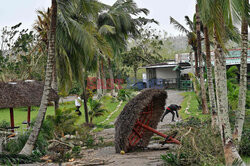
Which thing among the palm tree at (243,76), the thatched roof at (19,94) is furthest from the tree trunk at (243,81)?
A: the thatched roof at (19,94)

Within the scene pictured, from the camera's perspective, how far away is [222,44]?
7512 millimetres

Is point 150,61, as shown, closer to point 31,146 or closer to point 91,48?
point 91,48

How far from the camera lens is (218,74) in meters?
8.06

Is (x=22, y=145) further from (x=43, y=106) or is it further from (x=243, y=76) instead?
Result: (x=243, y=76)

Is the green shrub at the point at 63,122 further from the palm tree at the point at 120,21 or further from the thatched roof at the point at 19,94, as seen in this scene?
the palm tree at the point at 120,21

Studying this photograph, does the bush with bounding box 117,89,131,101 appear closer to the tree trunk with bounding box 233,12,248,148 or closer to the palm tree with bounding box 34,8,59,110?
the palm tree with bounding box 34,8,59,110

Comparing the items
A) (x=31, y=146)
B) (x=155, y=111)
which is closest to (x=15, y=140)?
(x=31, y=146)

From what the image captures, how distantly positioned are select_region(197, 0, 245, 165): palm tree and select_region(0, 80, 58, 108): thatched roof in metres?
7.93

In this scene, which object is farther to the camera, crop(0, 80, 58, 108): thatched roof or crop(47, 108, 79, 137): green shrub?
crop(47, 108, 79, 137): green shrub

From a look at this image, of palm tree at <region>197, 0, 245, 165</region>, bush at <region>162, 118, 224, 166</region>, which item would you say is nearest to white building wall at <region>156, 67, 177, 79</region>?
bush at <region>162, 118, 224, 166</region>

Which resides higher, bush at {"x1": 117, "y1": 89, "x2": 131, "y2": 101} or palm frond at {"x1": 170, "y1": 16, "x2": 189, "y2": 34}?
palm frond at {"x1": 170, "y1": 16, "x2": 189, "y2": 34}

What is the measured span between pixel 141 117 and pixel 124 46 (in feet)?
63.4

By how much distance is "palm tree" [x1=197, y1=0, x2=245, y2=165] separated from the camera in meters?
7.12

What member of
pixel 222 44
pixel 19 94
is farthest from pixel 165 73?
pixel 222 44
